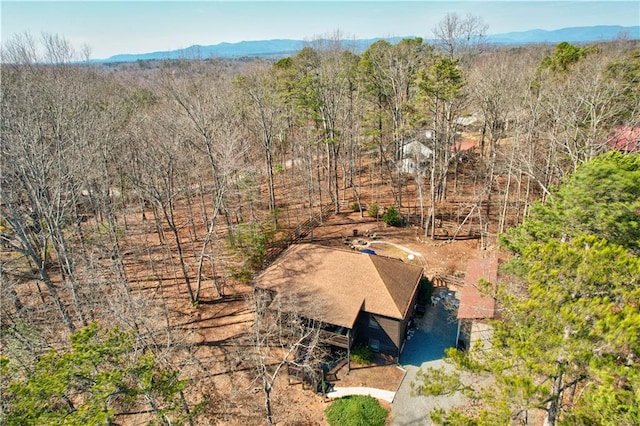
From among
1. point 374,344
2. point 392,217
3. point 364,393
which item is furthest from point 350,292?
point 392,217

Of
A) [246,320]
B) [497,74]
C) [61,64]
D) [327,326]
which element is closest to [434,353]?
[327,326]

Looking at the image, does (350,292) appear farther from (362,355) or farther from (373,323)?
(362,355)

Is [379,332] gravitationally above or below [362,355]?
above

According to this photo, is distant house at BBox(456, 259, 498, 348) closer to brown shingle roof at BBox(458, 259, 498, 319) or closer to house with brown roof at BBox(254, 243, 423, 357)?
brown shingle roof at BBox(458, 259, 498, 319)

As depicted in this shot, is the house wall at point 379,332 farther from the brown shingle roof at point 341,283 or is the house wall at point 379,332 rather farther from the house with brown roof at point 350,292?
the brown shingle roof at point 341,283

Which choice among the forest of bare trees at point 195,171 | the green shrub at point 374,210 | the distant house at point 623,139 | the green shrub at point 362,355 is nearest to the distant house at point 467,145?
the forest of bare trees at point 195,171

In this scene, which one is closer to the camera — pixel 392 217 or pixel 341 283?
pixel 341 283
